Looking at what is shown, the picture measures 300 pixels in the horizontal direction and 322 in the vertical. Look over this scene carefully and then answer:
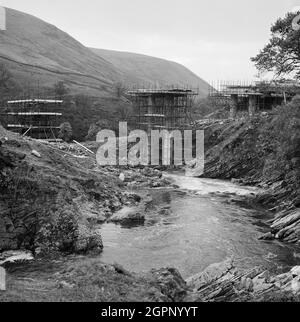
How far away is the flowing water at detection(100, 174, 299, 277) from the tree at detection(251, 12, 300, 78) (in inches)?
529

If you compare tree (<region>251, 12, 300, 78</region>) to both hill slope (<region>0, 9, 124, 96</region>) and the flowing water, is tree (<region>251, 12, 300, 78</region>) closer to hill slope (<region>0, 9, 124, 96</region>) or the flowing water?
the flowing water

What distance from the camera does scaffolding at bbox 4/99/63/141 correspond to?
8619cm

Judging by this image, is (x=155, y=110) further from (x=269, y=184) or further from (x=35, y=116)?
(x=269, y=184)

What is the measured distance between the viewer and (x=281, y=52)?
40.1m

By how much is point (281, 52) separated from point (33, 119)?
58.7 m

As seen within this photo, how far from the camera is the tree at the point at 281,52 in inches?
1560

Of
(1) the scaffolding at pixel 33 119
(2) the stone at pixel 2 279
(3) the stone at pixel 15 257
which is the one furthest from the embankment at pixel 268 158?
(1) the scaffolding at pixel 33 119

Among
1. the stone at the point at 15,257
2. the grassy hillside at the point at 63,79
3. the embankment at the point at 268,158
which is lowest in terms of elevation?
the stone at the point at 15,257

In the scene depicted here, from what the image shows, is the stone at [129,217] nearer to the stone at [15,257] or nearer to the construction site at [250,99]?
the stone at [15,257]

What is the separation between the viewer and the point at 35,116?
8794 centimetres

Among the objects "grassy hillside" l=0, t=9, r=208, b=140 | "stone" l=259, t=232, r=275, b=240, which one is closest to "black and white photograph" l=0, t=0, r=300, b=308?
"stone" l=259, t=232, r=275, b=240

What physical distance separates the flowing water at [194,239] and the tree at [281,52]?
13437 mm

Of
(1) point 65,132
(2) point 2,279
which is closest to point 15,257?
(2) point 2,279

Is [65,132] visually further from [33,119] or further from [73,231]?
[73,231]
